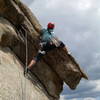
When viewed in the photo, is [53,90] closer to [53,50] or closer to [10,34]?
[53,50]

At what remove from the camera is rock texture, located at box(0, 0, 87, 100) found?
25.8 m

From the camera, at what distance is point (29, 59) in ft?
94.5

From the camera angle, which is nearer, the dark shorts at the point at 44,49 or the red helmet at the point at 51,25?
the dark shorts at the point at 44,49

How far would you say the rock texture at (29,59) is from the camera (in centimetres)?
2583

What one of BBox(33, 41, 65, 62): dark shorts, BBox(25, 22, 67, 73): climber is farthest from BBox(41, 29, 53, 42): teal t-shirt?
BBox(33, 41, 65, 62): dark shorts

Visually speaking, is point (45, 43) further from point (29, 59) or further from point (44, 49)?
point (29, 59)

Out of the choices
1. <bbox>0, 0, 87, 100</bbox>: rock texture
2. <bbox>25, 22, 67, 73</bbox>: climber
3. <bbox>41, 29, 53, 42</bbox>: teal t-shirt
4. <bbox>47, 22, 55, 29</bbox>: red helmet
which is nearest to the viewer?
<bbox>0, 0, 87, 100</bbox>: rock texture

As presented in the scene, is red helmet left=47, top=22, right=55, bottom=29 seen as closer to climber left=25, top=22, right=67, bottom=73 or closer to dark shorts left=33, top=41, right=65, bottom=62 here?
climber left=25, top=22, right=67, bottom=73

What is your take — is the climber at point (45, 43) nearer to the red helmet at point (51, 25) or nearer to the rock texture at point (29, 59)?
the red helmet at point (51, 25)

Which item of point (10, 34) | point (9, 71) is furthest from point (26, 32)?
point (9, 71)

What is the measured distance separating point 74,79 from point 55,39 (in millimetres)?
3952

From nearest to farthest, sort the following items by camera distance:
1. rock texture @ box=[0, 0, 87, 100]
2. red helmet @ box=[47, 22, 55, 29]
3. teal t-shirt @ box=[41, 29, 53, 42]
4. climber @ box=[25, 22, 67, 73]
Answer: rock texture @ box=[0, 0, 87, 100] → climber @ box=[25, 22, 67, 73] → teal t-shirt @ box=[41, 29, 53, 42] → red helmet @ box=[47, 22, 55, 29]

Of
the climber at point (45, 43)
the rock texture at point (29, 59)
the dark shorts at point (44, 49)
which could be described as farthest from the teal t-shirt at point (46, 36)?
the rock texture at point (29, 59)

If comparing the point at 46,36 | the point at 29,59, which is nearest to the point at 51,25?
the point at 46,36
